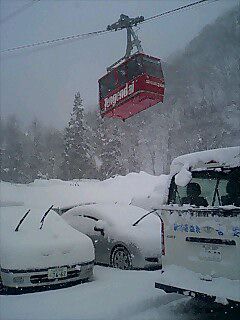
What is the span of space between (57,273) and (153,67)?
6.49 meters

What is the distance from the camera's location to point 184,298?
559 cm

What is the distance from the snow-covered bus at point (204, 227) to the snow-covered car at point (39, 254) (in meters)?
1.63

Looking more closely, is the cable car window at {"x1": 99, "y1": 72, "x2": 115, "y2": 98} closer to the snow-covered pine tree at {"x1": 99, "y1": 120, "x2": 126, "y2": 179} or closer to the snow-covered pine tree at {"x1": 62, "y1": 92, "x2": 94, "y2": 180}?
the snow-covered pine tree at {"x1": 62, "y1": 92, "x2": 94, "y2": 180}

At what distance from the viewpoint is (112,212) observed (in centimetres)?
810

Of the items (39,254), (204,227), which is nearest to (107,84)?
(39,254)

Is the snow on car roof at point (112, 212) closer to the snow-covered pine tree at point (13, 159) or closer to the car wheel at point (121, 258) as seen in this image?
the car wheel at point (121, 258)

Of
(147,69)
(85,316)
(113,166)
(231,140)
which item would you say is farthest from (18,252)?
(113,166)

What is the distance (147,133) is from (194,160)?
41.2 meters

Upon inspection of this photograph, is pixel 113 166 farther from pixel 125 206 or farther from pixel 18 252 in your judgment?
pixel 18 252

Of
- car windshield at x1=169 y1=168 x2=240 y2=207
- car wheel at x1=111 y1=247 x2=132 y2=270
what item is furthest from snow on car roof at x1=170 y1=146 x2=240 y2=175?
car wheel at x1=111 y1=247 x2=132 y2=270

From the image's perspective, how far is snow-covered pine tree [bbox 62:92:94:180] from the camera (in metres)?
44.7

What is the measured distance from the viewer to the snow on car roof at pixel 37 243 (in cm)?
541

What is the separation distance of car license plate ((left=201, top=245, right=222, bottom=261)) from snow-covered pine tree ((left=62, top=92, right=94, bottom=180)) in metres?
40.4

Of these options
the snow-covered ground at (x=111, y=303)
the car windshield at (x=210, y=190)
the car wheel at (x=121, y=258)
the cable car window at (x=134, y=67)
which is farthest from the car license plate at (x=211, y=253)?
the cable car window at (x=134, y=67)
